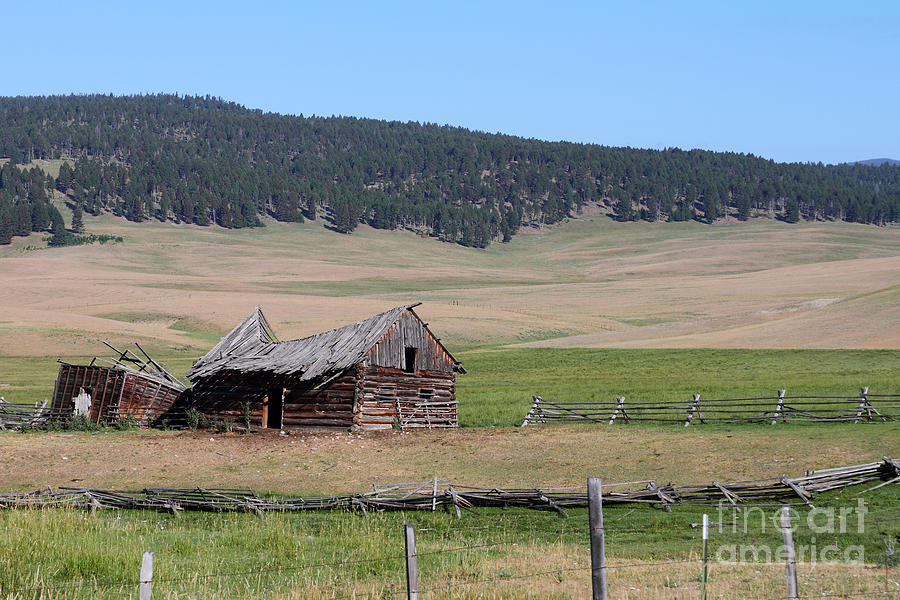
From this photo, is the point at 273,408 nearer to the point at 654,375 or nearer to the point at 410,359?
the point at 410,359

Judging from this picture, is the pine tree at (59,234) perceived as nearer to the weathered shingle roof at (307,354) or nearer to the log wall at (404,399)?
the weathered shingle roof at (307,354)

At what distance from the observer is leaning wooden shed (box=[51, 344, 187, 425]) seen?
36.7m

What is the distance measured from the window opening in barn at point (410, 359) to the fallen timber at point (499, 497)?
1495cm

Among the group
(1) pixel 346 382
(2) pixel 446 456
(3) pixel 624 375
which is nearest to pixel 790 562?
(2) pixel 446 456

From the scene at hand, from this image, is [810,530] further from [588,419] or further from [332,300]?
[332,300]

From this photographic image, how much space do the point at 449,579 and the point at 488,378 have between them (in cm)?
3844

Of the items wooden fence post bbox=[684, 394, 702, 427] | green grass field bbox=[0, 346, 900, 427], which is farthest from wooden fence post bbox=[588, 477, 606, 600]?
green grass field bbox=[0, 346, 900, 427]

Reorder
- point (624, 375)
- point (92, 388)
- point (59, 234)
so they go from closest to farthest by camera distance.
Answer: point (92, 388)
point (624, 375)
point (59, 234)

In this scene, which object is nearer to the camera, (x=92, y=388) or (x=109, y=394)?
(x=109, y=394)

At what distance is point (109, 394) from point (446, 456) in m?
16.1

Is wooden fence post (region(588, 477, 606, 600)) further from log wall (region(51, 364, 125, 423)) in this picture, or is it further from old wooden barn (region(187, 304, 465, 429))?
log wall (region(51, 364, 125, 423))

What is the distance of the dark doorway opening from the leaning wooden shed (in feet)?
15.1

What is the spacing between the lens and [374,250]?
18588 cm

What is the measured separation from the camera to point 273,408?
120 ft
